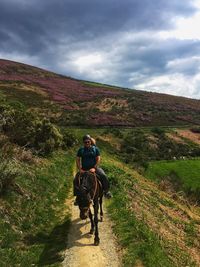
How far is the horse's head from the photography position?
12.9 metres

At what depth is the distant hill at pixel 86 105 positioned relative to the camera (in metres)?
68.9

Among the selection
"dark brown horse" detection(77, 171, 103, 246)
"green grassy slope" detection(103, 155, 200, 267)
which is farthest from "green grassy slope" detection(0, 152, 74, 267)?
"green grassy slope" detection(103, 155, 200, 267)

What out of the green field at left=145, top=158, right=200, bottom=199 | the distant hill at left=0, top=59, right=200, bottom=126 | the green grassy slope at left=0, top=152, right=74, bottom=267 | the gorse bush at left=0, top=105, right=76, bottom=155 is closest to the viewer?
the green grassy slope at left=0, top=152, right=74, bottom=267

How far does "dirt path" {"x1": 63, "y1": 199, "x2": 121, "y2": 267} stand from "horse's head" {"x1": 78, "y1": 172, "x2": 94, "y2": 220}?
121cm

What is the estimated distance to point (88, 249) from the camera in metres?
13.4

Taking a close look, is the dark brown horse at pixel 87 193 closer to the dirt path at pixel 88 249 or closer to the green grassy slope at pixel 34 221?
the dirt path at pixel 88 249

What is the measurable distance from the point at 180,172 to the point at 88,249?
29.1 meters

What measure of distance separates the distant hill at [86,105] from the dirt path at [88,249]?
47068 mm

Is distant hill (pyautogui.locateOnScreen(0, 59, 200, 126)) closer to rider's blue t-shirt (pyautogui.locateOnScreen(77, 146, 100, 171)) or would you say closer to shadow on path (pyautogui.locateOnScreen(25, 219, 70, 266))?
shadow on path (pyautogui.locateOnScreen(25, 219, 70, 266))

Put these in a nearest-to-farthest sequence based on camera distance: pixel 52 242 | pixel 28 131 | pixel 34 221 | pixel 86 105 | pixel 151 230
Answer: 1. pixel 52 242
2. pixel 34 221
3. pixel 151 230
4. pixel 28 131
5. pixel 86 105

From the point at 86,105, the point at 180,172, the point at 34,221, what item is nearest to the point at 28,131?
the point at 34,221

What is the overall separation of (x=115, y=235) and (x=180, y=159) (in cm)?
3388

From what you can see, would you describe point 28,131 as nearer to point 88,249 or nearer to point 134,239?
point 134,239

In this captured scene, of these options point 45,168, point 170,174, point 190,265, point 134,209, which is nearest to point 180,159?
point 170,174
